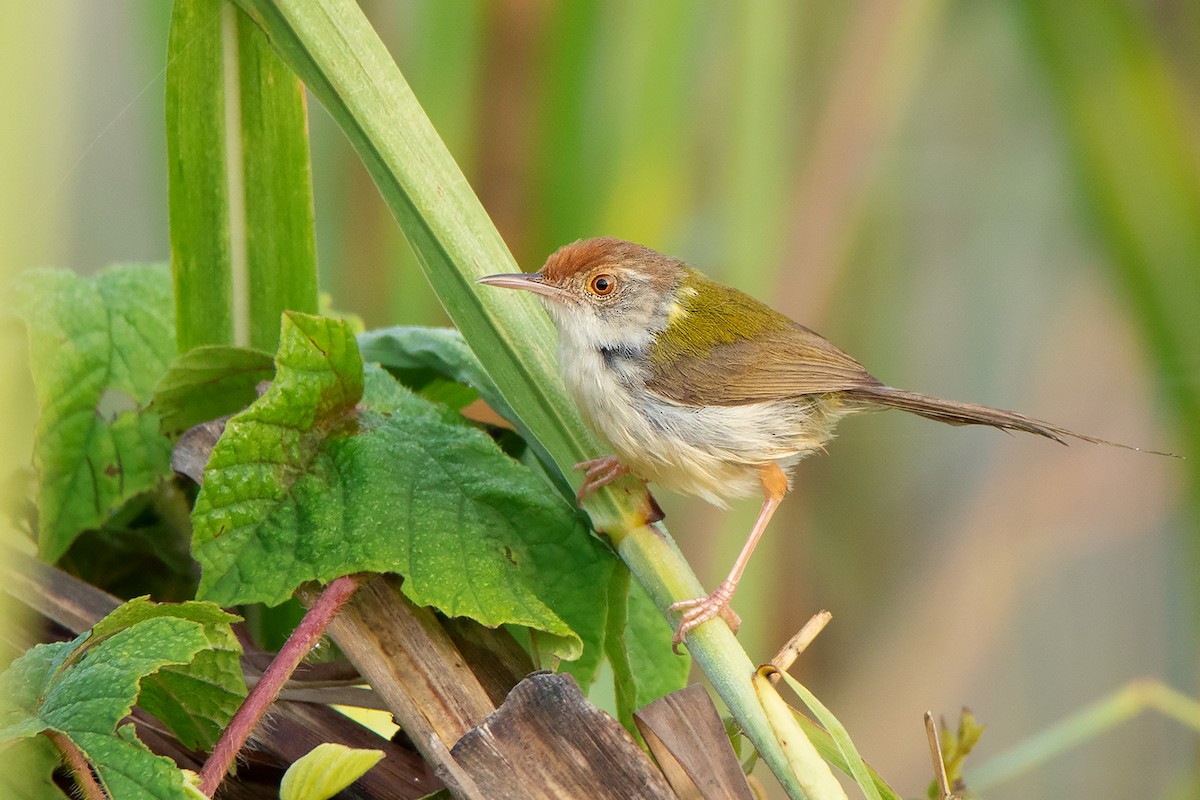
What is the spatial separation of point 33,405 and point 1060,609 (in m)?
3.58

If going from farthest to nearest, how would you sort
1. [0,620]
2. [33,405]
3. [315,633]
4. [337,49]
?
1. [33,405]
2. [337,49]
3. [315,633]
4. [0,620]

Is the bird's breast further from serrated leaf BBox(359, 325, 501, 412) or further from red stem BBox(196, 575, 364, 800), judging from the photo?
red stem BBox(196, 575, 364, 800)

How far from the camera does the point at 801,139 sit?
3.33 meters

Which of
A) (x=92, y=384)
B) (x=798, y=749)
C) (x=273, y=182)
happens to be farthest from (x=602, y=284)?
(x=798, y=749)

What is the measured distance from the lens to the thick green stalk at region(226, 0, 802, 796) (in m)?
1.39

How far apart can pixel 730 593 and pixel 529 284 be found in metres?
0.58

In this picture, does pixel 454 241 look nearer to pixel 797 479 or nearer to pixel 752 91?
pixel 752 91

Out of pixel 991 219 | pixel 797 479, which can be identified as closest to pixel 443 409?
pixel 797 479

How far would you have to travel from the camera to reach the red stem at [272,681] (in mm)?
1030

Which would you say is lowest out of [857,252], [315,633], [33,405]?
[315,633]

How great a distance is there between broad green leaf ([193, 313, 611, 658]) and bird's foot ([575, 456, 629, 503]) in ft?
0.13

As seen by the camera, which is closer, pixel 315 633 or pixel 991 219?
pixel 315 633

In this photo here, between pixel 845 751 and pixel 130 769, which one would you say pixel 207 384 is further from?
pixel 845 751

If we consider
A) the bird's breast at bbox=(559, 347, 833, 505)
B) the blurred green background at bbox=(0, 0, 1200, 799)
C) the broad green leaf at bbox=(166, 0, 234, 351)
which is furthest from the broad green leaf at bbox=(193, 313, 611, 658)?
the blurred green background at bbox=(0, 0, 1200, 799)
